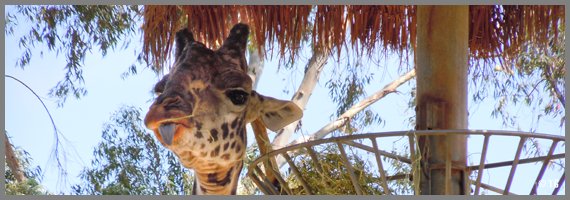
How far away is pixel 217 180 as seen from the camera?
4.03 meters

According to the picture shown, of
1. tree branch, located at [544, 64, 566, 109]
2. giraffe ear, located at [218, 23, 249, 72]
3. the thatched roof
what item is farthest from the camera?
tree branch, located at [544, 64, 566, 109]

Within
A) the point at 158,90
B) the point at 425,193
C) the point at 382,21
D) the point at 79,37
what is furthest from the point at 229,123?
the point at 79,37

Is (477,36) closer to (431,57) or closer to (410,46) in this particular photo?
(410,46)

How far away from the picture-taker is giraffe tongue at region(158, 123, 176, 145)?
137 inches

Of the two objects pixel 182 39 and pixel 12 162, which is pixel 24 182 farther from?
pixel 182 39

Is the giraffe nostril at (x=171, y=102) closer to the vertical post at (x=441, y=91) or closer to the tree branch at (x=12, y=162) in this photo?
the vertical post at (x=441, y=91)

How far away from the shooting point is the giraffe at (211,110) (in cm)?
359

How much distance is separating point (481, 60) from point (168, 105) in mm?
2396

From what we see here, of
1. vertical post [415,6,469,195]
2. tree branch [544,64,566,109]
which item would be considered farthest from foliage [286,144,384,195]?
tree branch [544,64,566,109]

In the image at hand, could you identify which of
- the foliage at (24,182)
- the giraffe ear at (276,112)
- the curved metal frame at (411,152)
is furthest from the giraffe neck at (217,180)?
the foliage at (24,182)

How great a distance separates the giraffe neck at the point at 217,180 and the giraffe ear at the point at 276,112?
0.27 m

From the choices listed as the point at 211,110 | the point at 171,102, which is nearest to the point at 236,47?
the point at 211,110

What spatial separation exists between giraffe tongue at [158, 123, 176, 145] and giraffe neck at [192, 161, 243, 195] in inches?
19.2

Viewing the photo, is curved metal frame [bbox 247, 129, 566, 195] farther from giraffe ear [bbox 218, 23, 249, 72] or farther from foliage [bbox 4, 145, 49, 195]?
foliage [bbox 4, 145, 49, 195]
